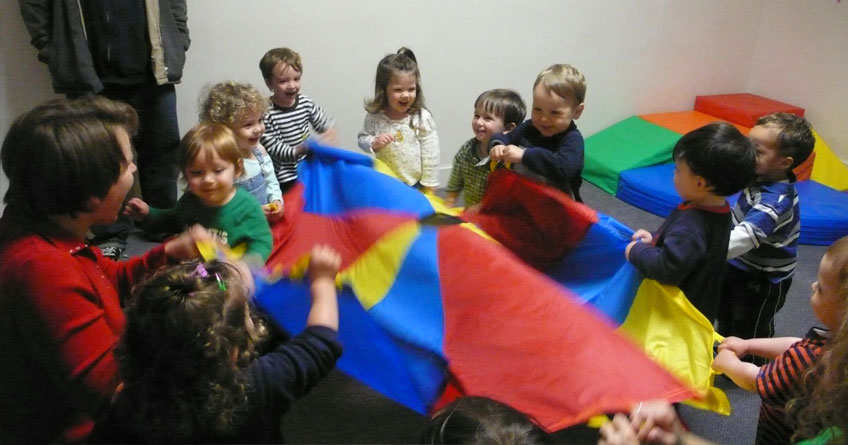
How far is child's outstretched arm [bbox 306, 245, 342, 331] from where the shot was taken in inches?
55.0

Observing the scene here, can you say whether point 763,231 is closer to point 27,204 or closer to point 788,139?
point 788,139

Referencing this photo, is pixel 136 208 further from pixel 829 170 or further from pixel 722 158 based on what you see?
Result: pixel 829 170

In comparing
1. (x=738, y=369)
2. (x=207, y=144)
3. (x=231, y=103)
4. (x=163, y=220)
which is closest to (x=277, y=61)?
(x=231, y=103)

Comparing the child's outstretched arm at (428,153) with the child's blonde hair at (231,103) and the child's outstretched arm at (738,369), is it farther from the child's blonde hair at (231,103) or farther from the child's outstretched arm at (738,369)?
the child's outstretched arm at (738,369)

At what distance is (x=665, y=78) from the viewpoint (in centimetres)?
512

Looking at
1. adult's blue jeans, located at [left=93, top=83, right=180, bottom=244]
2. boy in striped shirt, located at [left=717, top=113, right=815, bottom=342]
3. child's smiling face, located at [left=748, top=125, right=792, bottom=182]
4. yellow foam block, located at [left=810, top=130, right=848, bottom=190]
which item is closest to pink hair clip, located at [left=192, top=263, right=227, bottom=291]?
boy in striped shirt, located at [left=717, top=113, right=815, bottom=342]

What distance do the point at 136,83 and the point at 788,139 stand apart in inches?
114

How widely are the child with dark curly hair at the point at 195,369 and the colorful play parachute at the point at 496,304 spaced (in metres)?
0.62

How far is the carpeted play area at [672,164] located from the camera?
3.87 m

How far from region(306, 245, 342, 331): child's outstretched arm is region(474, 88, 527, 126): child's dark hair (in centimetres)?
150

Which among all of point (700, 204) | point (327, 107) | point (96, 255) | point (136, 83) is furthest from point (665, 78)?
point (96, 255)

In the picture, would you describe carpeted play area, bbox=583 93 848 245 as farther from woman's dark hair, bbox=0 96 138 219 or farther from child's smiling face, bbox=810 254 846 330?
woman's dark hair, bbox=0 96 138 219

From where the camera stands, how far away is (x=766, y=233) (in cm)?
226

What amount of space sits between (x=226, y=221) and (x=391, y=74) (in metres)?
1.13
